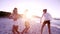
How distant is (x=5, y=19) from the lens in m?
3.18

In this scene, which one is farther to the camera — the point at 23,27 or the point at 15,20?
the point at 23,27

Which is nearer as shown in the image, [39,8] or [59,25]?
[39,8]

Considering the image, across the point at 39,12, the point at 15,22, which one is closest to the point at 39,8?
the point at 39,12

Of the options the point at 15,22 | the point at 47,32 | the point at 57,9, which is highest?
the point at 57,9

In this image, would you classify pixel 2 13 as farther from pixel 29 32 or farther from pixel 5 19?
pixel 29 32

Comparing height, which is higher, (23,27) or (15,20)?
(15,20)

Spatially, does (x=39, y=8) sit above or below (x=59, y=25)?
above

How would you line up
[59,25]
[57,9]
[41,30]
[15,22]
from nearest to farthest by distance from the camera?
[15,22] < [41,30] < [57,9] < [59,25]

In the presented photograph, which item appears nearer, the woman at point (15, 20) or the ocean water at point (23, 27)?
the woman at point (15, 20)

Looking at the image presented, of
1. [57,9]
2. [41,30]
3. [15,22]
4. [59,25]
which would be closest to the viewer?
[15,22]

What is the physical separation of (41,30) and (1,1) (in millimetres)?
806

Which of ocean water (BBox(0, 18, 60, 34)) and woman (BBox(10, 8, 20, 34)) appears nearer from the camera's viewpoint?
woman (BBox(10, 8, 20, 34))

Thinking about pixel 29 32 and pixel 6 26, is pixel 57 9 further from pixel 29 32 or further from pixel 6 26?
pixel 6 26

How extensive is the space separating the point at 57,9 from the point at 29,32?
0.65m
